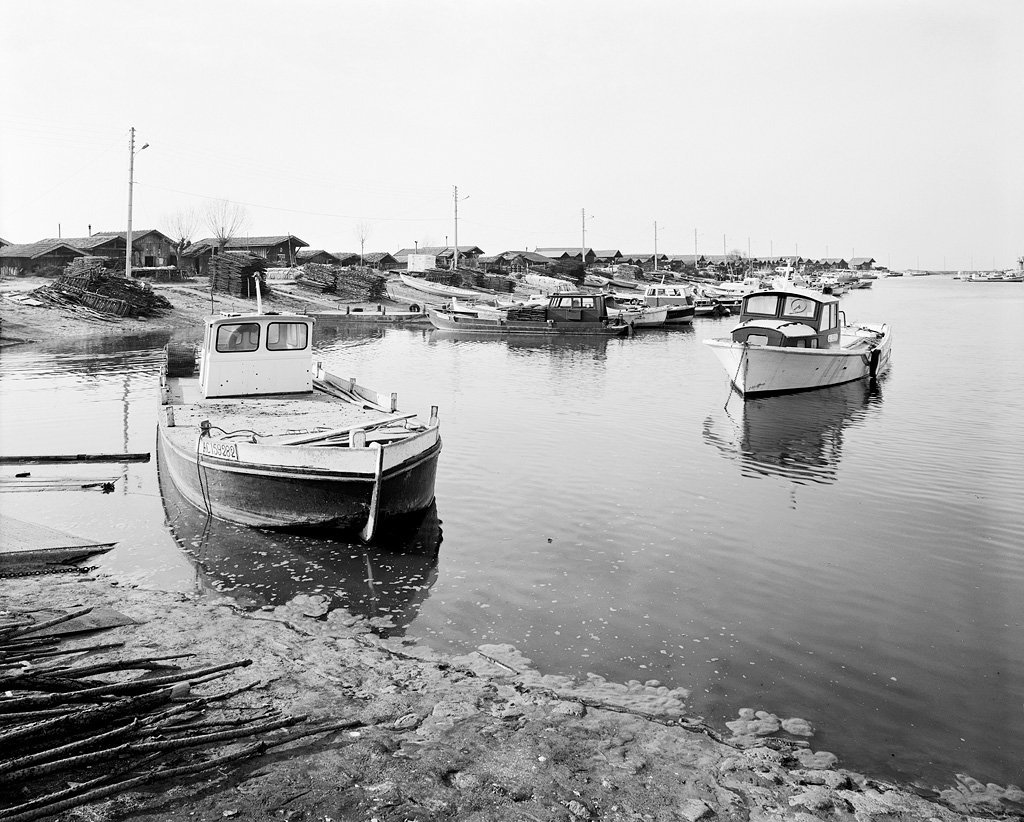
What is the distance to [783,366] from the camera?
2483 centimetres

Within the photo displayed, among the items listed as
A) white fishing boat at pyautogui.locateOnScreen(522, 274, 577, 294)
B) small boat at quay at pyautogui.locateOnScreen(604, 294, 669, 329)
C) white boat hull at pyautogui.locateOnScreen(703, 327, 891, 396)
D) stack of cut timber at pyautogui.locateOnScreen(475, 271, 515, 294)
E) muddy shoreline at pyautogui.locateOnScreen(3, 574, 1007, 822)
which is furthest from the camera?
white fishing boat at pyautogui.locateOnScreen(522, 274, 577, 294)

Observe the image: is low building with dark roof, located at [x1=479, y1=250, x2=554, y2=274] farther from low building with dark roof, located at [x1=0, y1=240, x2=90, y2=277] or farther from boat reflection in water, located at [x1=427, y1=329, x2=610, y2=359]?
low building with dark roof, located at [x1=0, y1=240, x2=90, y2=277]

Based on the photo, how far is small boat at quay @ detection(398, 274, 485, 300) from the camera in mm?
71537

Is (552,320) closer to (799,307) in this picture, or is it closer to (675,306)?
(675,306)

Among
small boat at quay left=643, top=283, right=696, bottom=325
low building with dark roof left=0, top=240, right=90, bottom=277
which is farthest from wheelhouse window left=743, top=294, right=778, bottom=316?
Result: low building with dark roof left=0, top=240, right=90, bottom=277

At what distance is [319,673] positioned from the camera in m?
6.98

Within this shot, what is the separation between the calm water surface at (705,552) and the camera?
294 inches

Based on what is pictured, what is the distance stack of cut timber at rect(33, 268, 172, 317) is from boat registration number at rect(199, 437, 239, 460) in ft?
123

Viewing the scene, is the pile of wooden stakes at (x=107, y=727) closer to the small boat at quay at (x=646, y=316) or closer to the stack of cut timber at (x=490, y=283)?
the small boat at quay at (x=646, y=316)

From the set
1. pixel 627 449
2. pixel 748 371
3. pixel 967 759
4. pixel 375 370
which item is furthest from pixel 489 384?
pixel 967 759

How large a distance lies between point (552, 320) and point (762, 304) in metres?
25.2

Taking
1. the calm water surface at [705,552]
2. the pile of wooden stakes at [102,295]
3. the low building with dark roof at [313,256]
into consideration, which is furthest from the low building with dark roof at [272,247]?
the calm water surface at [705,552]

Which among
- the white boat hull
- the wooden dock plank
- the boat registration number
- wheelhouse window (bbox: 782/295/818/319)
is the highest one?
wheelhouse window (bbox: 782/295/818/319)

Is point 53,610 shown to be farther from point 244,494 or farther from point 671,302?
point 671,302
